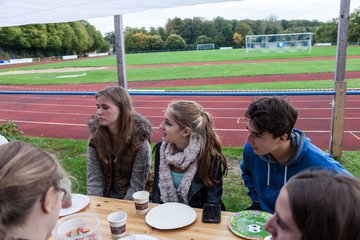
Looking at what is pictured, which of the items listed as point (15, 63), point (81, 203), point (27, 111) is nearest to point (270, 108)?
point (81, 203)

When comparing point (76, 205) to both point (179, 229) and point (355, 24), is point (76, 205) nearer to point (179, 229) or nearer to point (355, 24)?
point (179, 229)

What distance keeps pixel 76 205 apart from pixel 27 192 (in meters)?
0.87

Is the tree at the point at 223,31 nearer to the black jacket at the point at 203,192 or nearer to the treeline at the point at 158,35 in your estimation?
the treeline at the point at 158,35

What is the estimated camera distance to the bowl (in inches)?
54.6

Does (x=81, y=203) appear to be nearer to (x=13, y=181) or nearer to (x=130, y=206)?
(x=130, y=206)

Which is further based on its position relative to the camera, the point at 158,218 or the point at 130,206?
the point at 130,206

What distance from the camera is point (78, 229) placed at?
1.47m

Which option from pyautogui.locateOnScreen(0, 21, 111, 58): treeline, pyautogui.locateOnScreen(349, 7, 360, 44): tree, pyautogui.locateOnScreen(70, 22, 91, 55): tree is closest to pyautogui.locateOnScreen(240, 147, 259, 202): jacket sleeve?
pyautogui.locateOnScreen(349, 7, 360, 44): tree

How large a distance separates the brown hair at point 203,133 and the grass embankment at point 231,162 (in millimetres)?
1213

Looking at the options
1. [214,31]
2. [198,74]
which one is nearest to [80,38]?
[214,31]

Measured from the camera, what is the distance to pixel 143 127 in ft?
8.29

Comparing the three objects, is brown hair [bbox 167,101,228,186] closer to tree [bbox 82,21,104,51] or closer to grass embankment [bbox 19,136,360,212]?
grass embankment [bbox 19,136,360,212]

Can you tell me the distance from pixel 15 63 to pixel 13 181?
4169 centimetres

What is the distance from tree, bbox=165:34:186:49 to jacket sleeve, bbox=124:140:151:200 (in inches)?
2087
